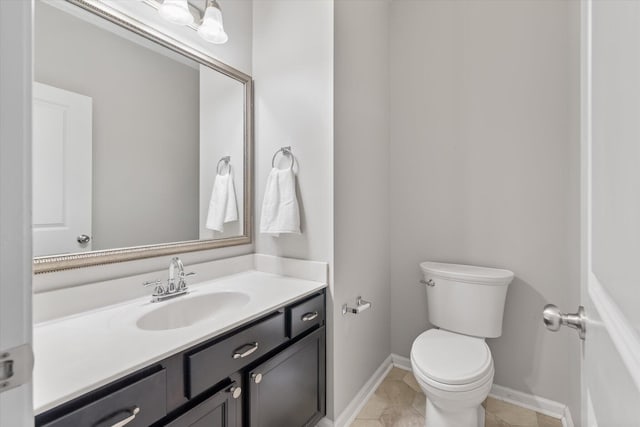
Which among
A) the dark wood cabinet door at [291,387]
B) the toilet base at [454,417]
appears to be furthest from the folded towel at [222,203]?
the toilet base at [454,417]

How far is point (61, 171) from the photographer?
1.08 metres

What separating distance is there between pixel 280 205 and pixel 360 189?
19.2 inches

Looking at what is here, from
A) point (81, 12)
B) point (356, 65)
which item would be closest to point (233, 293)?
point (81, 12)

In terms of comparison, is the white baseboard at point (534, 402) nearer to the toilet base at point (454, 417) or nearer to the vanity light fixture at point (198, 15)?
the toilet base at point (454, 417)

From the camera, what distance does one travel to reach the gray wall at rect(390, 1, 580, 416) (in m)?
1.60

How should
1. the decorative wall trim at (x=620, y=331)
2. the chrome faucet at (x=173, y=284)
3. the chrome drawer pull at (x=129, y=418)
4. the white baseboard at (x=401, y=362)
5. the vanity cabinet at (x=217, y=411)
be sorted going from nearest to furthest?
1. the decorative wall trim at (x=620, y=331)
2. the chrome drawer pull at (x=129, y=418)
3. the vanity cabinet at (x=217, y=411)
4. the chrome faucet at (x=173, y=284)
5. the white baseboard at (x=401, y=362)

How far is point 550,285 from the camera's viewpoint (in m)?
1.64

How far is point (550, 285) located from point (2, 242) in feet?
6.94

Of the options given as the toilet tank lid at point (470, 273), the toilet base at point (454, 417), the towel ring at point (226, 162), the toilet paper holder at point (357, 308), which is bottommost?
the toilet base at point (454, 417)

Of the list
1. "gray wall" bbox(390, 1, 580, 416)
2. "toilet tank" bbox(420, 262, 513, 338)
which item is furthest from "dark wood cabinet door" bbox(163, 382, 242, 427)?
"gray wall" bbox(390, 1, 580, 416)

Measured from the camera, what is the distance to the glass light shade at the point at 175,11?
125 centimetres

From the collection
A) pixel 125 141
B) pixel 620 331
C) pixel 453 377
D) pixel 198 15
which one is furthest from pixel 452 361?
pixel 198 15

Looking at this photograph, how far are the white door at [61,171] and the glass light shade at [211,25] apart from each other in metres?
0.59

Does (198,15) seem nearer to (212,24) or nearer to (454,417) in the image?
(212,24)
